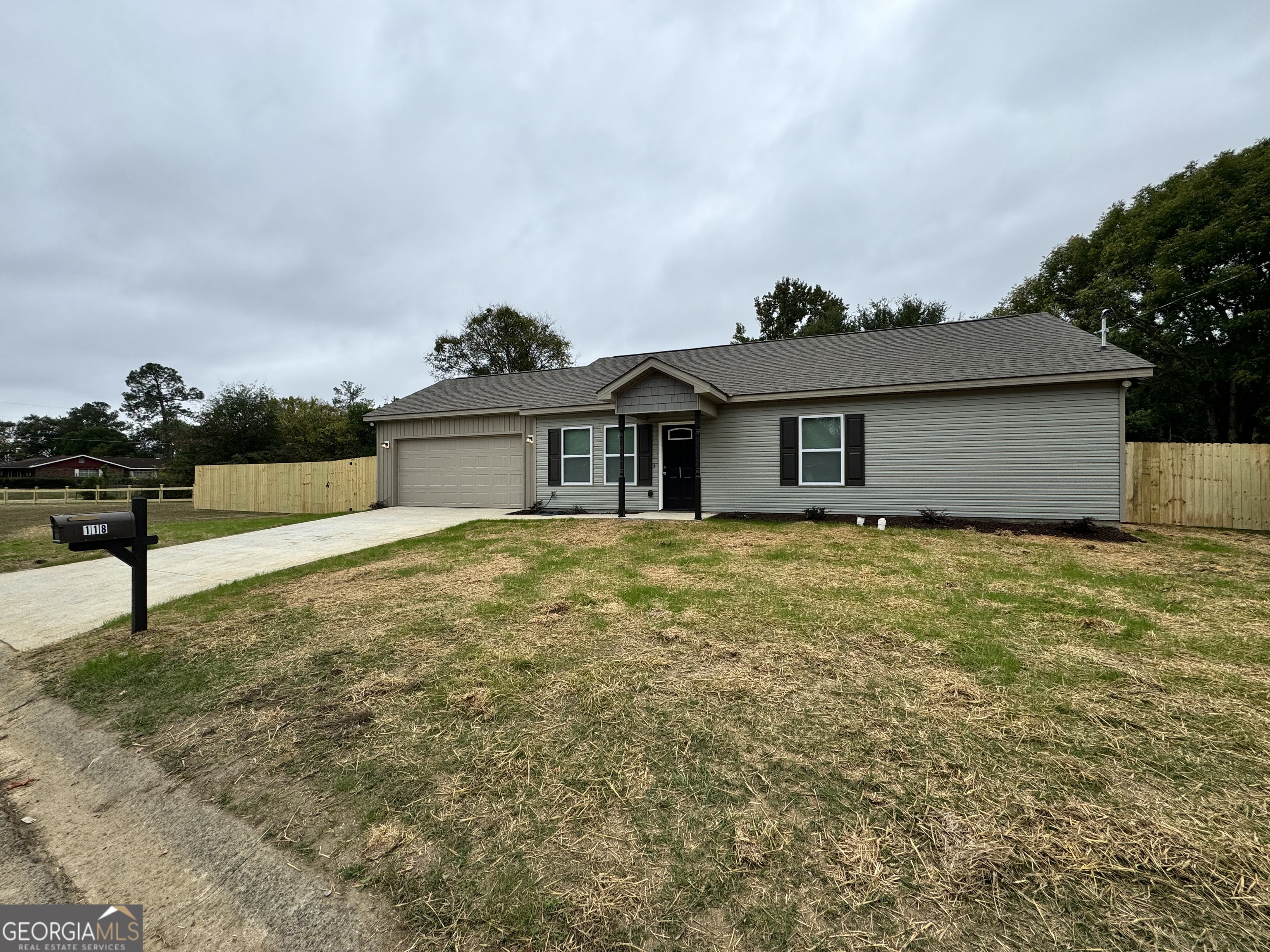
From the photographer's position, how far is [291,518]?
476 inches

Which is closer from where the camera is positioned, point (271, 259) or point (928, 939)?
point (928, 939)

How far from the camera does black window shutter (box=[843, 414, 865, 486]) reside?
32.8 ft

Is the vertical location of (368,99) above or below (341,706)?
above

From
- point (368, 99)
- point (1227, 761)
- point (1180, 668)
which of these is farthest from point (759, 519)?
point (368, 99)

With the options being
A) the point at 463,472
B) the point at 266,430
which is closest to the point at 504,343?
the point at 266,430

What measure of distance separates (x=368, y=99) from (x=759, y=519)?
46.4ft

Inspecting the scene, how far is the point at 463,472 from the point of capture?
45.6 ft

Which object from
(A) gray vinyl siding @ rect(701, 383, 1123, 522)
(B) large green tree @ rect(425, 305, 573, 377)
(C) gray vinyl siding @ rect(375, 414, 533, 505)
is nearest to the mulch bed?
(A) gray vinyl siding @ rect(701, 383, 1123, 522)

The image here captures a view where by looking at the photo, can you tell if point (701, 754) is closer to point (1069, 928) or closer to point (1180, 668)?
point (1069, 928)

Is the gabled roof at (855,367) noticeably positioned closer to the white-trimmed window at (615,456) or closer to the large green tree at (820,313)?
the white-trimmed window at (615,456)

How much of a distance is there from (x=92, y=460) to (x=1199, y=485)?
81.5 metres

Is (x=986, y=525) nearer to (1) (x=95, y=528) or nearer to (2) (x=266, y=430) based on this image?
(1) (x=95, y=528)

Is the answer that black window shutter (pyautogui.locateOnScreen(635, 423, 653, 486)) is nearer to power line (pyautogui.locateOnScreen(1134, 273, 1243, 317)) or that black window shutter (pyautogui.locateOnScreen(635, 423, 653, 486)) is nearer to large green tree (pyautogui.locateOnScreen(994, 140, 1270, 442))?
power line (pyautogui.locateOnScreen(1134, 273, 1243, 317))

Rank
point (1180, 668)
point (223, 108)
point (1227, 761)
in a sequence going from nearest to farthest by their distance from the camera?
1. point (1227, 761)
2. point (1180, 668)
3. point (223, 108)
